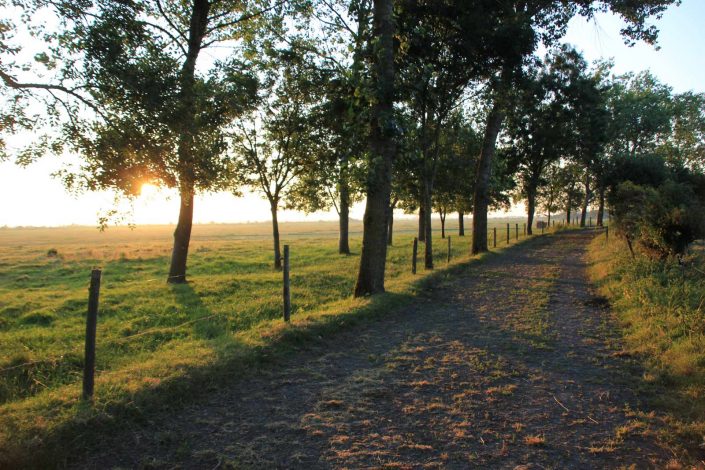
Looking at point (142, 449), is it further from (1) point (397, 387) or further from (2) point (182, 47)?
(2) point (182, 47)

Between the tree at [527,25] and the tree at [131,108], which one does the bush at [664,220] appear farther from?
the tree at [131,108]

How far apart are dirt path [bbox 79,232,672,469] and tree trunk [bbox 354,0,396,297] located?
341cm

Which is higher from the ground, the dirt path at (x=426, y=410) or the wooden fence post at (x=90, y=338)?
the wooden fence post at (x=90, y=338)

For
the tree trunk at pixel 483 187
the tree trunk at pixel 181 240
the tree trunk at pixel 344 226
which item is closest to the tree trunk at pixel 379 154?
the tree trunk at pixel 181 240

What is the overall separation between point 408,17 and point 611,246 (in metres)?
14.8

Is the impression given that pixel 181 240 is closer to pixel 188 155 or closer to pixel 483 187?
pixel 188 155

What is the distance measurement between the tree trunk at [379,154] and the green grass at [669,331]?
20.5 feet

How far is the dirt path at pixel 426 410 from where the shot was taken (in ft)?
14.1

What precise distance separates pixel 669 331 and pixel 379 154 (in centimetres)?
776

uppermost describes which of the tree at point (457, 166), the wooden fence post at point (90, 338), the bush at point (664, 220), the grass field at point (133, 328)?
the tree at point (457, 166)

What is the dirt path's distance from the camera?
4309 millimetres

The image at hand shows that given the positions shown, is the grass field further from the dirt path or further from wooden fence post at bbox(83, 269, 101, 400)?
the dirt path

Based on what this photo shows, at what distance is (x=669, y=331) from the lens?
25.7 ft

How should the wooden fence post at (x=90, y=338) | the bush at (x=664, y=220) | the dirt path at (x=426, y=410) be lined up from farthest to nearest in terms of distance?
the bush at (x=664, y=220)
the wooden fence post at (x=90, y=338)
the dirt path at (x=426, y=410)
